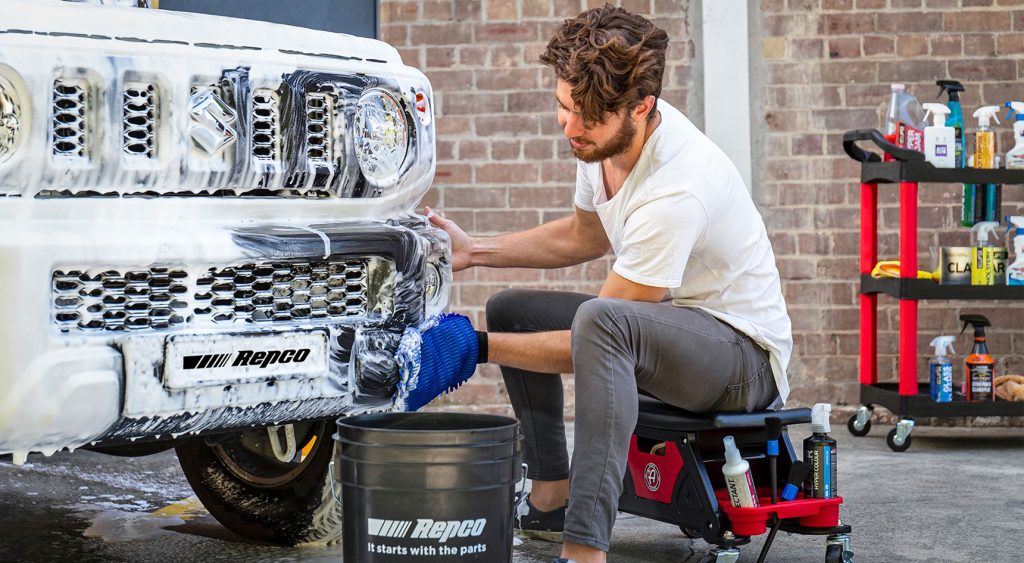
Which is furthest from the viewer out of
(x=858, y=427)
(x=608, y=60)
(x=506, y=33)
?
(x=506, y=33)

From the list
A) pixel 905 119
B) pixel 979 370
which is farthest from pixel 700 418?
pixel 905 119

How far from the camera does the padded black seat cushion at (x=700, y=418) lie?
2854mm

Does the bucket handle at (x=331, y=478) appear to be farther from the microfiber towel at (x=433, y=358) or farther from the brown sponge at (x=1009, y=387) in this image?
the brown sponge at (x=1009, y=387)

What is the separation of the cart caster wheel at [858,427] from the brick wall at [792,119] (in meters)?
0.35

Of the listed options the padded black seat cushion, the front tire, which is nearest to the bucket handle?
the front tire

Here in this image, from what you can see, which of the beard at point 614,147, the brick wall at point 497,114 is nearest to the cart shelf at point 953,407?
the brick wall at point 497,114

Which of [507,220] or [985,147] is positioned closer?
[985,147]

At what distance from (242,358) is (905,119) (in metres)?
3.68

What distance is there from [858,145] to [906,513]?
2355 mm

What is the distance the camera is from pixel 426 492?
2.34 metres

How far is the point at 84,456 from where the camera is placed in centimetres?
475

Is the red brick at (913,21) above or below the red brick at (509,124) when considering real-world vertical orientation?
above

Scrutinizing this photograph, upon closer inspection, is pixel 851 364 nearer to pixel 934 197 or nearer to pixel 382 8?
pixel 934 197

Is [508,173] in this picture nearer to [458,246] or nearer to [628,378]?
[458,246]
